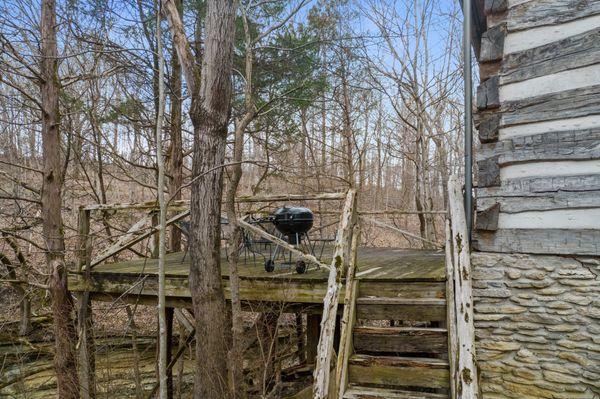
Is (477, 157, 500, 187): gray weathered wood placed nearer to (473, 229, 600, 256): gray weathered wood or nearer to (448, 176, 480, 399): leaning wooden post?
(448, 176, 480, 399): leaning wooden post

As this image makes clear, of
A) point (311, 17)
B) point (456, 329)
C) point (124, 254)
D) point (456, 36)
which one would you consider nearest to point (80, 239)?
point (456, 329)

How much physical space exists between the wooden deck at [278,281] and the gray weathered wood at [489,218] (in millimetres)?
607

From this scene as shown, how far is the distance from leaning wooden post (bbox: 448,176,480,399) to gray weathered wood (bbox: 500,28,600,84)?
3.66 feet

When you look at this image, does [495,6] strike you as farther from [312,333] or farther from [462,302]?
[312,333]

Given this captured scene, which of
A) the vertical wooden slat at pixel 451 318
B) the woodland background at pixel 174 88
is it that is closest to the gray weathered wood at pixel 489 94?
the vertical wooden slat at pixel 451 318

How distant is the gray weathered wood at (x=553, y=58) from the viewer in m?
3.49

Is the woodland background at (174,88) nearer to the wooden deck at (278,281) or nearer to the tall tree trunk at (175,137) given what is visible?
the tall tree trunk at (175,137)

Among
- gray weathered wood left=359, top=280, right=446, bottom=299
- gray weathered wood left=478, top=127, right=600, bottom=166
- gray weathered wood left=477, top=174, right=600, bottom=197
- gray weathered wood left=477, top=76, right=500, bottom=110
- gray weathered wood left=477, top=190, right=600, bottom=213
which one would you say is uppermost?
gray weathered wood left=477, top=76, right=500, bottom=110

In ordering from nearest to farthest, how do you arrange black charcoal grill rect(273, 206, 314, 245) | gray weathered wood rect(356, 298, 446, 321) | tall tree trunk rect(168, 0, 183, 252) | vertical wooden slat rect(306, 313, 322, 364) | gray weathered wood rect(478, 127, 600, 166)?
gray weathered wood rect(478, 127, 600, 166) → gray weathered wood rect(356, 298, 446, 321) → black charcoal grill rect(273, 206, 314, 245) → vertical wooden slat rect(306, 313, 322, 364) → tall tree trunk rect(168, 0, 183, 252)

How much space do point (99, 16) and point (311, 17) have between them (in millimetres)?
5476

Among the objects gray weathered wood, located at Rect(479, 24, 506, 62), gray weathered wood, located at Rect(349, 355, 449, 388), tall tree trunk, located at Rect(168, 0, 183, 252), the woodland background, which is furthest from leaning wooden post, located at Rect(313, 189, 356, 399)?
tall tree trunk, located at Rect(168, 0, 183, 252)

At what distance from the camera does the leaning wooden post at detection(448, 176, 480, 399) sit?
283 cm

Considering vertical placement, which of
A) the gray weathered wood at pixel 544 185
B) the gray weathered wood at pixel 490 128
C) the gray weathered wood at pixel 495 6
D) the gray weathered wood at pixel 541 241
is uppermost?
the gray weathered wood at pixel 495 6

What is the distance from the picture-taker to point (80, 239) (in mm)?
5996
